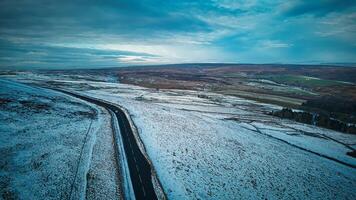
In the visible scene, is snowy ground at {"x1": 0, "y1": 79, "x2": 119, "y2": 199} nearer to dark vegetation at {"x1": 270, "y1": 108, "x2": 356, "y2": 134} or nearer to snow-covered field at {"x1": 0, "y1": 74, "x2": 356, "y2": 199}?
snow-covered field at {"x1": 0, "y1": 74, "x2": 356, "y2": 199}

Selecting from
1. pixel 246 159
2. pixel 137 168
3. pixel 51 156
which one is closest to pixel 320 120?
pixel 246 159

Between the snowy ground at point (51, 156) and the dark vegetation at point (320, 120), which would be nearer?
the snowy ground at point (51, 156)

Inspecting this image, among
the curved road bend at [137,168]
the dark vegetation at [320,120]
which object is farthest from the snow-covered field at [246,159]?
the dark vegetation at [320,120]

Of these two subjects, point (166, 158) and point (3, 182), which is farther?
point (166, 158)

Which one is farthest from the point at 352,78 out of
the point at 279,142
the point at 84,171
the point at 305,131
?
the point at 84,171

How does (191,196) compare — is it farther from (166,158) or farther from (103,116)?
(103,116)

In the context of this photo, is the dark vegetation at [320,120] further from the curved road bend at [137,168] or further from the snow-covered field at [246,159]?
the curved road bend at [137,168]
